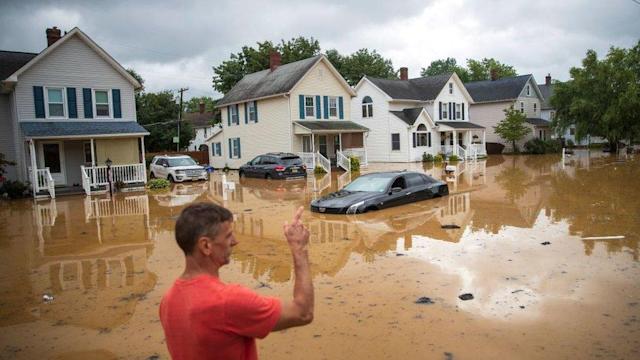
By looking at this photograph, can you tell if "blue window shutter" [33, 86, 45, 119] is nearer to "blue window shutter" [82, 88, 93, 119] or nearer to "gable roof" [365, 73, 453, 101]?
"blue window shutter" [82, 88, 93, 119]

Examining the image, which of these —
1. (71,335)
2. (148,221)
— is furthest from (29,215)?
(71,335)

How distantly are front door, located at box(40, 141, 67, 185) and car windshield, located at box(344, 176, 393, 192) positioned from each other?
55.2 ft

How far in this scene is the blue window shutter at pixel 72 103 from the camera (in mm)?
24953

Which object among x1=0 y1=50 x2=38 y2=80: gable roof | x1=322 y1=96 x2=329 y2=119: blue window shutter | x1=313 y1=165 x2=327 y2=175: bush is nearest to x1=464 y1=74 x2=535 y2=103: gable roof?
x1=322 y1=96 x2=329 y2=119: blue window shutter

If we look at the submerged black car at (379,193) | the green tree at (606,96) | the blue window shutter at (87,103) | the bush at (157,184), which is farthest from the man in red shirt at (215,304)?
the green tree at (606,96)

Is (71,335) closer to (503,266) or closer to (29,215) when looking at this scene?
(503,266)

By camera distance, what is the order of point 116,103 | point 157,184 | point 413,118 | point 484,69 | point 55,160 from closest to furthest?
point 55,160 → point 157,184 → point 116,103 → point 413,118 → point 484,69

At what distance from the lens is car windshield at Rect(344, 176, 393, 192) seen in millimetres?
15613

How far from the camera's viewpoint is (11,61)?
25.9 meters

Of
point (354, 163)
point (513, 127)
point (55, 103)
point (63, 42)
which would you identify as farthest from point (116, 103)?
point (513, 127)

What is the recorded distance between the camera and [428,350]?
5.34 m

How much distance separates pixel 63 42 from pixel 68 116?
143 inches

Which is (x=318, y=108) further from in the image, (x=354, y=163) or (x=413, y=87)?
(x=413, y=87)

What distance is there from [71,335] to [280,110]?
98.2 ft
